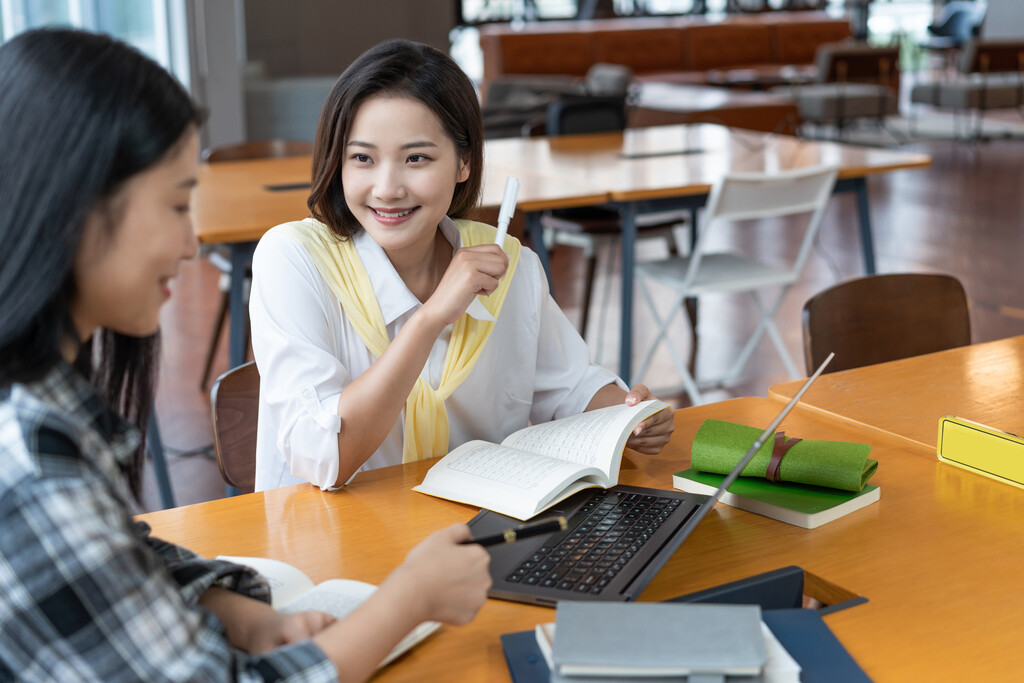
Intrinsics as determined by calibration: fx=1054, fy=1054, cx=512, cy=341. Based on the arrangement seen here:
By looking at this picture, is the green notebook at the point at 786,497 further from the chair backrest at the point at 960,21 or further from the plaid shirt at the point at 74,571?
the chair backrest at the point at 960,21

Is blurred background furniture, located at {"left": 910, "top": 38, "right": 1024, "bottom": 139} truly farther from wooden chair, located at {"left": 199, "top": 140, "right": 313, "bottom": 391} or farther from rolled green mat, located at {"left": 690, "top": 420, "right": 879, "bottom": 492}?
rolled green mat, located at {"left": 690, "top": 420, "right": 879, "bottom": 492}

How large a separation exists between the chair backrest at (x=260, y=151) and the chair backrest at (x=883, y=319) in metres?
2.72

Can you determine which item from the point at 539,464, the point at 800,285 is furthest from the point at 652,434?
the point at 800,285

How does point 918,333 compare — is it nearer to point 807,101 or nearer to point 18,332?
point 18,332

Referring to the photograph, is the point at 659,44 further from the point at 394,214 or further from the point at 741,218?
the point at 394,214

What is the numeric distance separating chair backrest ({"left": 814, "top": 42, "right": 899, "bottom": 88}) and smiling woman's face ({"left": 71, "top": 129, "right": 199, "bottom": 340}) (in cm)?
931

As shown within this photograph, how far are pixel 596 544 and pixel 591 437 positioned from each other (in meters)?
0.27

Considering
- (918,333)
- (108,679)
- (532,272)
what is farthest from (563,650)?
(918,333)

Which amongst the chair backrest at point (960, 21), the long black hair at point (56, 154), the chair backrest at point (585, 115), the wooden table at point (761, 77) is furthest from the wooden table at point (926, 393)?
the chair backrest at point (960, 21)

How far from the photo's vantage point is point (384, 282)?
1569 mm

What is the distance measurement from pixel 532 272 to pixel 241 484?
59cm

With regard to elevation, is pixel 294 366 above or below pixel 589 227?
above

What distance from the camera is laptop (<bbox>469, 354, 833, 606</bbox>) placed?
1.07m

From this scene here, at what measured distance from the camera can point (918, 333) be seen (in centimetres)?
220
